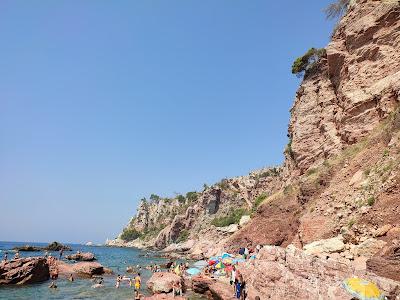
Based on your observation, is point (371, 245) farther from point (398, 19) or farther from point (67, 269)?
point (67, 269)

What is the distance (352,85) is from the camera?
36469mm

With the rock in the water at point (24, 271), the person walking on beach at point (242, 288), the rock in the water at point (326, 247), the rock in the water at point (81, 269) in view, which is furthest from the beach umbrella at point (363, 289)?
the rock in the water at point (81, 269)

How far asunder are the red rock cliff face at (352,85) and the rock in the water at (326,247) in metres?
14.6

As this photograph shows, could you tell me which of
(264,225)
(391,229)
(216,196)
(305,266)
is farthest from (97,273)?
(216,196)

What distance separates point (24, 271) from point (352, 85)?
3675 cm

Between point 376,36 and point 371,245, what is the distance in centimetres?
2437

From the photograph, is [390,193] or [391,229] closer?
[391,229]

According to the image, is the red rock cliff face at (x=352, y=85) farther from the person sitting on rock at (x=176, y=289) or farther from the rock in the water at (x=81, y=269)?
the rock in the water at (x=81, y=269)

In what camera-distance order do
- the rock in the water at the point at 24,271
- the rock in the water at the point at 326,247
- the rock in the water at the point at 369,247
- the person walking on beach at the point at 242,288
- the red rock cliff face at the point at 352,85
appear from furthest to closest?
the red rock cliff face at the point at 352,85 < the rock in the water at the point at 24,271 < the rock in the water at the point at 326,247 < the rock in the water at the point at 369,247 < the person walking on beach at the point at 242,288

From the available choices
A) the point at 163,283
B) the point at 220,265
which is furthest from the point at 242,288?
the point at 220,265

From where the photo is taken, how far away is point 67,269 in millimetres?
38906

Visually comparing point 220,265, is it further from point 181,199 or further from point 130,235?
point 130,235

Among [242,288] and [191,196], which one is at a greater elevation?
[191,196]

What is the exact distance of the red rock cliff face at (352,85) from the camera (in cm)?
3312
